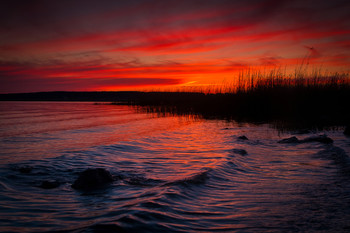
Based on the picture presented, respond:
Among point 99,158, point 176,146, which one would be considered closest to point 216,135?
point 176,146

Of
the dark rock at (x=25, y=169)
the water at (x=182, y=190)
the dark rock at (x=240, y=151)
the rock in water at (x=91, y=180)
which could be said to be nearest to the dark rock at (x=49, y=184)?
the water at (x=182, y=190)

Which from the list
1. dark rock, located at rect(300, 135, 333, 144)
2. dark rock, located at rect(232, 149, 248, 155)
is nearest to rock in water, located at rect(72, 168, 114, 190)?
dark rock, located at rect(232, 149, 248, 155)

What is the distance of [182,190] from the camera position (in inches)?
169

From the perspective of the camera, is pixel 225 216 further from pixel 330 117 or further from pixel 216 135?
pixel 330 117

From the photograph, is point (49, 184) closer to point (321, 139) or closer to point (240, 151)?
point (240, 151)

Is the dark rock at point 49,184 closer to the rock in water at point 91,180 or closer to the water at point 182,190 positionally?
the water at point 182,190

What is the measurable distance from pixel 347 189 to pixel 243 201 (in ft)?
5.66

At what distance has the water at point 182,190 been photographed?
3057 mm

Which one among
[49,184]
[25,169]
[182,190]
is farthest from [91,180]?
[25,169]

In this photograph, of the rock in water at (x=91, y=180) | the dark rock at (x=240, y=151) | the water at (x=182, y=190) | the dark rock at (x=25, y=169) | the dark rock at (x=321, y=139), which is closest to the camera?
the water at (x=182, y=190)

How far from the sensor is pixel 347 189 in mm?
4047

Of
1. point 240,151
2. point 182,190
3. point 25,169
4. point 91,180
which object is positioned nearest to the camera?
point 182,190

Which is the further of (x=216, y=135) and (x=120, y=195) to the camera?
(x=216, y=135)

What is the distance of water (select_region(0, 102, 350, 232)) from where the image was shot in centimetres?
306
